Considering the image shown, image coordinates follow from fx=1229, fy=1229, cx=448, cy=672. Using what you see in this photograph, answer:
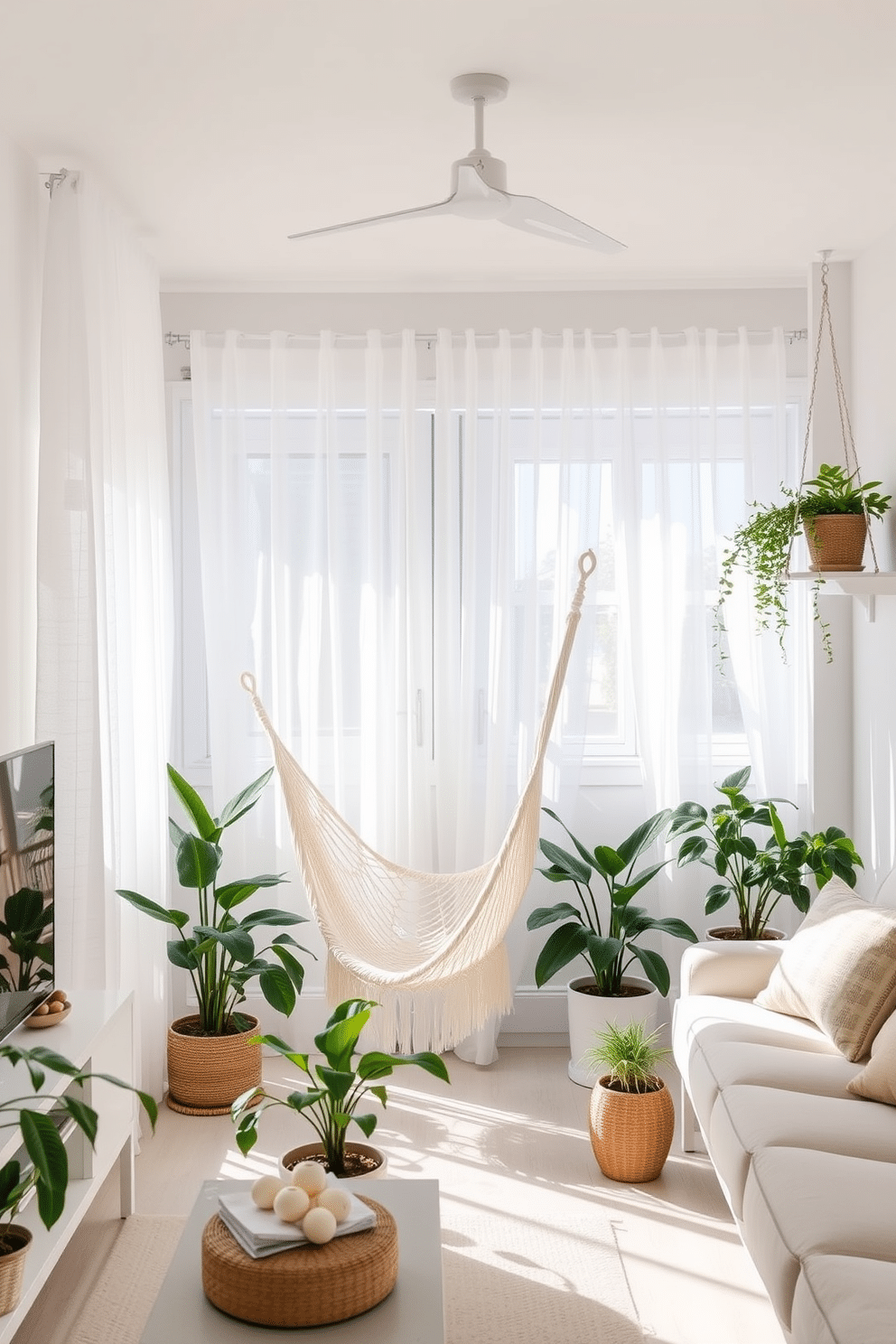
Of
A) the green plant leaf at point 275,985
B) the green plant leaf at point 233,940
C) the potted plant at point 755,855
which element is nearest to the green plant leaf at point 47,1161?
the green plant leaf at point 275,985

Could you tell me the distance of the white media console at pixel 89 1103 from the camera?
86.0 inches

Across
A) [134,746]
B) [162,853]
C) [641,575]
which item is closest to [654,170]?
[641,575]

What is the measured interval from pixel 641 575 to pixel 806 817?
954 mm

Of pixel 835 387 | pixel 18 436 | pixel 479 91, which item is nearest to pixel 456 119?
pixel 479 91

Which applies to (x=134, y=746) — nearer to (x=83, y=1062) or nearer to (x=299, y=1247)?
(x=83, y=1062)

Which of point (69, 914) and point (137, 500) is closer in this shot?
point (69, 914)

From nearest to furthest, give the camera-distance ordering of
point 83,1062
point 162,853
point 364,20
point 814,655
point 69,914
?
point 364,20 → point 83,1062 → point 69,914 → point 162,853 → point 814,655

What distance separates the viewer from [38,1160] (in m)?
1.66

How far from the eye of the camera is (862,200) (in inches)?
130

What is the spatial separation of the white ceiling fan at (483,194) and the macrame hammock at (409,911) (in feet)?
3.16

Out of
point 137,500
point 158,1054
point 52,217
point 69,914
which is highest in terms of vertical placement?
point 52,217

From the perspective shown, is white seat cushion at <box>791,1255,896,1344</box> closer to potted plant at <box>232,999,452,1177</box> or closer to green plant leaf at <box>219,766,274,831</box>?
potted plant at <box>232,999,452,1177</box>

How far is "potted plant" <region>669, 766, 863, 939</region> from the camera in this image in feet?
11.3

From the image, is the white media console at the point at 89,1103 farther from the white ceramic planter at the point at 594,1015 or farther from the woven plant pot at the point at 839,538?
the woven plant pot at the point at 839,538
